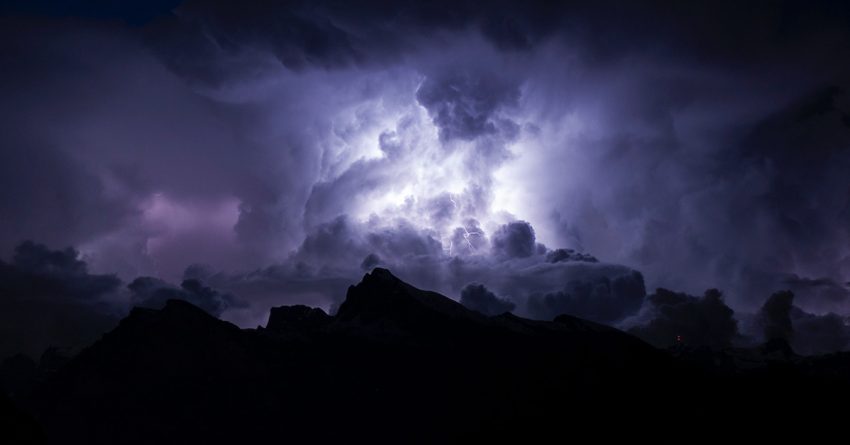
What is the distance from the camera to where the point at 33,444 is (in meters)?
96.1

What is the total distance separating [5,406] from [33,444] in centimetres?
700

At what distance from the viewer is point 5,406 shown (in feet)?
319
